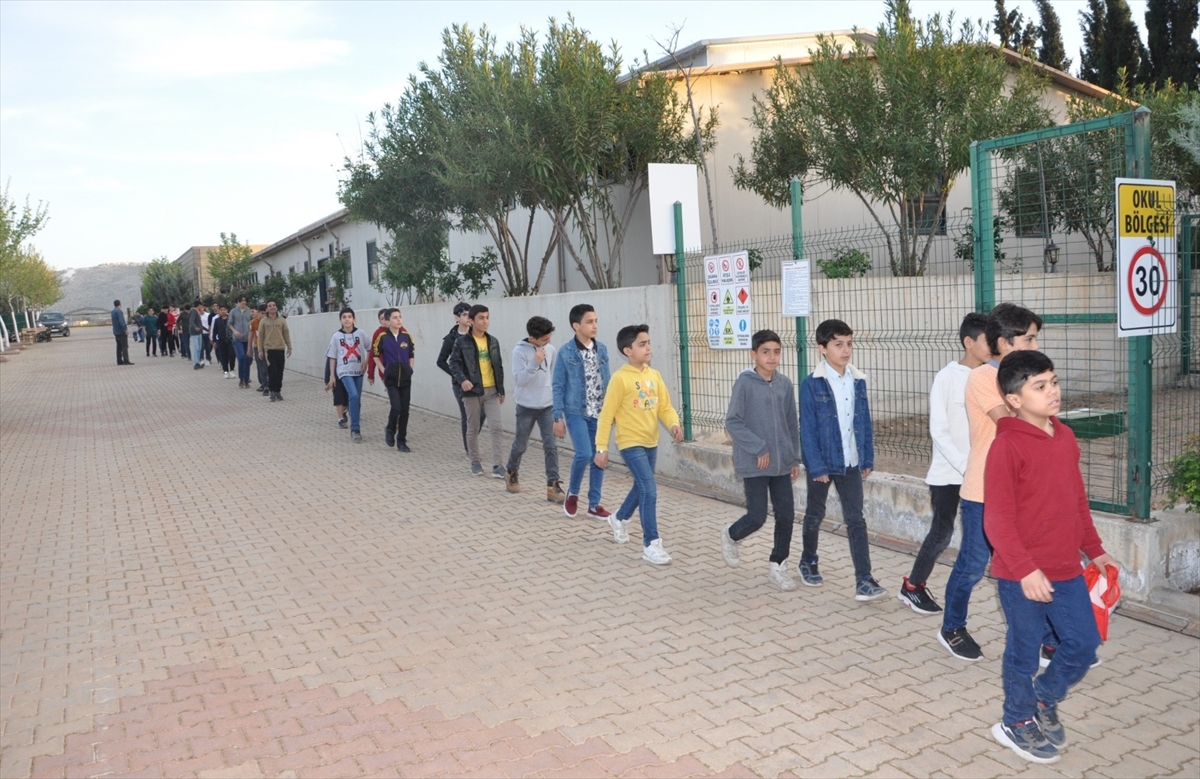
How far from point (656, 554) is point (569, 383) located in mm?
1825

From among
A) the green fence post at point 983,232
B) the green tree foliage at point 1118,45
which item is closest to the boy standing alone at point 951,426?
the green fence post at point 983,232

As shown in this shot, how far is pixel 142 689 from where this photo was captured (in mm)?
4984

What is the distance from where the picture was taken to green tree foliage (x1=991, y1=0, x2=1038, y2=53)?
2816cm

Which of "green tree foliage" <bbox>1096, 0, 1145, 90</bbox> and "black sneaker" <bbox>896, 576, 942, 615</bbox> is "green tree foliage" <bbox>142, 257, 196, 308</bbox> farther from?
"black sneaker" <bbox>896, 576, 942, 615</bbox>

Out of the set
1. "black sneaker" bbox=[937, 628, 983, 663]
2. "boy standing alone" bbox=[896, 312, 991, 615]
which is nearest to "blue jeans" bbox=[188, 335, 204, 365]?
Answer: "boy standing alone" bbox=[896, 312, 991, 615]

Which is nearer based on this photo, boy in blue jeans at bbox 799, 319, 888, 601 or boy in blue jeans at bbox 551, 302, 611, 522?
boy in blue jeans at bbox 799, 319, 888, 601

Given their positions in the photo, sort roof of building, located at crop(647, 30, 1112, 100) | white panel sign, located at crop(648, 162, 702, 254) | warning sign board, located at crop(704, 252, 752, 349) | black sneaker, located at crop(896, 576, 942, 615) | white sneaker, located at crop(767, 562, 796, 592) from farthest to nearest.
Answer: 1. roof of building, located at crop(647, 30, 1112, 100)
2. white panel sign, located at crop(648, 162, 702, 254)
3. warning sign board, located at crop(704, 252, 752, 349)
4. white sneaker, located at crop(767, 562, 796, 592)
5. black sneaker, located at crop(896, 576, 942, 615)

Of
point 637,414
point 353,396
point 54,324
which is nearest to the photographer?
point 637,414

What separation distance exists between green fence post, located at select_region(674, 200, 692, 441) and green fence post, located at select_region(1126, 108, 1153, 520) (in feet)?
14.2

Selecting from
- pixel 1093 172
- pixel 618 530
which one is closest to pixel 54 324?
pixel 618 530

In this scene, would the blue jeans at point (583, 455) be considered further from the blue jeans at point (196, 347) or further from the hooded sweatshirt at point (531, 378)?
the blue jeans at point (196, 347)

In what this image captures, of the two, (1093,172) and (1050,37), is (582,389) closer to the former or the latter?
(1093,172)

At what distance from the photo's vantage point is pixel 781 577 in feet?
20.2

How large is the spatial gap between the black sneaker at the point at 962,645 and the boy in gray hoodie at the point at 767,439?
4.10 ft
